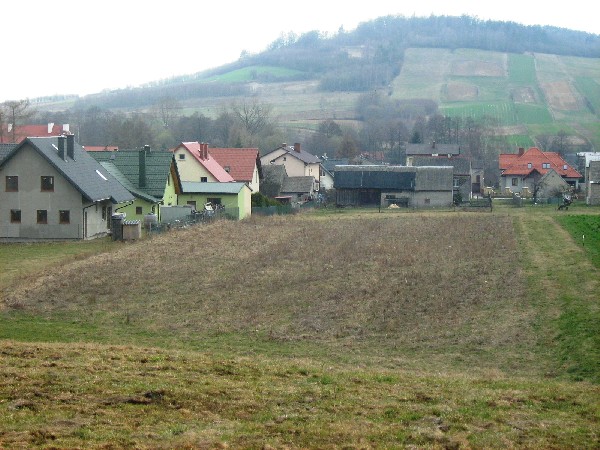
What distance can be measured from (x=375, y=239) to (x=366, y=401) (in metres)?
24.4

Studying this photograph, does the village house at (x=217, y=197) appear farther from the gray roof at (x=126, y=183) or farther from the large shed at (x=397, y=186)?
the large shed at (x=397, y=186)

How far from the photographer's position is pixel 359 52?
584 feet

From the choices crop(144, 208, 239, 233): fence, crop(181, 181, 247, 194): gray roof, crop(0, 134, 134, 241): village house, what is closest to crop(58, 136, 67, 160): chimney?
crop(0, 134, 134, 241): village house

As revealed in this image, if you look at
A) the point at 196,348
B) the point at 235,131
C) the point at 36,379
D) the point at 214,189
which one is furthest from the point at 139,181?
the point at 235,131

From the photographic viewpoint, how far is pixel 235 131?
91.8m

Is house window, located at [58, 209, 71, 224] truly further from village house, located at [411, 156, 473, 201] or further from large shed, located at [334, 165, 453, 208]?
village house, located at [411, 156, 473, 201]

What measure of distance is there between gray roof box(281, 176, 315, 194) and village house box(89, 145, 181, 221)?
21937 millimetres

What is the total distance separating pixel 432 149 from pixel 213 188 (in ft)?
155

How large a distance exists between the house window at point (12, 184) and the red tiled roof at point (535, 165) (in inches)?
2089

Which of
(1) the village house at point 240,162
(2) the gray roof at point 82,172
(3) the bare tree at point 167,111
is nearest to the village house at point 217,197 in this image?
(2) the gray roof at point 82,172

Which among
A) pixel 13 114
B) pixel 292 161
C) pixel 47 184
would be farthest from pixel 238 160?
pixel 47 184

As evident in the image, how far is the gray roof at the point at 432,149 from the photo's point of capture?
88.4 m

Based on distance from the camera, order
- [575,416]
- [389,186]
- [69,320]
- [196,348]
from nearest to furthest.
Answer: [575,416] < [196,348] < [69,320] < [389,186]

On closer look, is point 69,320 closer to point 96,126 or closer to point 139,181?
point 139,181
